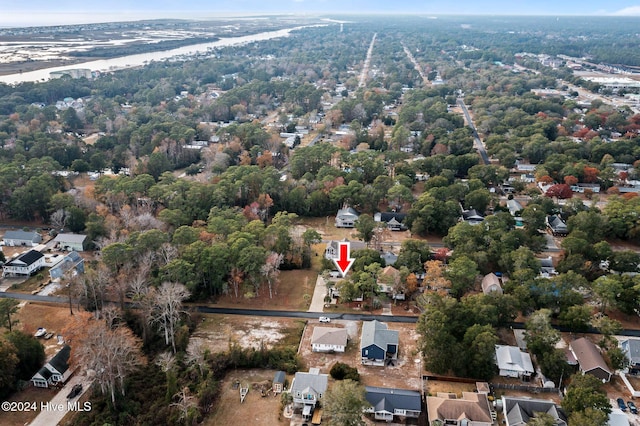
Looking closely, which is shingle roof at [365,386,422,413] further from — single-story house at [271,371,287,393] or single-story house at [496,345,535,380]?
single-story house at [496,345,535,380]

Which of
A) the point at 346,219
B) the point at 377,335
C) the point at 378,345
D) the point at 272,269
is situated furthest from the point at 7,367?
the point at 346,219

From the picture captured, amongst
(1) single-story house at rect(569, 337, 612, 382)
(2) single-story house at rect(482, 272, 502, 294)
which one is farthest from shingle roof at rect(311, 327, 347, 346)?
(1) single-story house at rect(569, 337, 612, 382)

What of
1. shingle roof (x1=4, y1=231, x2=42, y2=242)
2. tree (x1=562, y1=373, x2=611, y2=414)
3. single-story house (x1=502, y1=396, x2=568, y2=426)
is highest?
tree (x1=562, y1=373, x2=611, y2=414)

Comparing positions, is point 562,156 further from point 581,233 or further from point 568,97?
point 568,97

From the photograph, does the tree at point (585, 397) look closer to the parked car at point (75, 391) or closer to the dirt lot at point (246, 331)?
the dirt lot at point (246, 331)

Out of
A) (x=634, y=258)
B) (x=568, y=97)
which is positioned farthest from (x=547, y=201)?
(x=568, y=97)

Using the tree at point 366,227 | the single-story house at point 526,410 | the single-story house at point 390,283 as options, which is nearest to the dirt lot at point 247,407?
the single-story house at point 390,283
